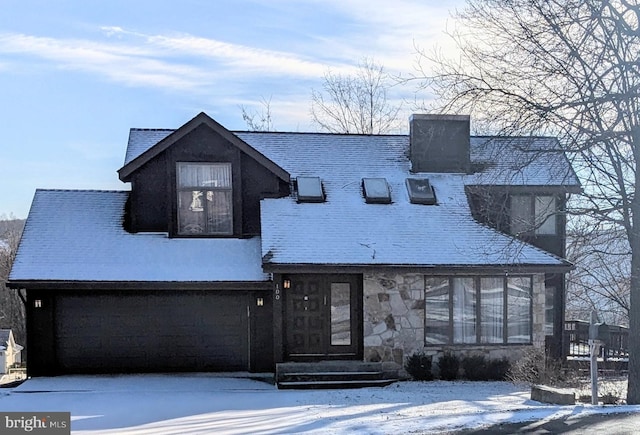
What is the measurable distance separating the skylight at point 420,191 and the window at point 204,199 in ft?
15.8

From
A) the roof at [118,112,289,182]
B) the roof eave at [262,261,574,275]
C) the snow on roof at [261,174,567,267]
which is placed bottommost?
the roof eave at [262,261,574,275]

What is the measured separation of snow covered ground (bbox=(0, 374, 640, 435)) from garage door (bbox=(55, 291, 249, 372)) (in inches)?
24.8

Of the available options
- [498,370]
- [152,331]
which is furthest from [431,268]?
[152,331]

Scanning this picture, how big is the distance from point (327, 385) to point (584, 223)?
6.31 meters

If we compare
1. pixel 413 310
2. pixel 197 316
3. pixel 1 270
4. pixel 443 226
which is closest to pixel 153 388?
pixel 197 316

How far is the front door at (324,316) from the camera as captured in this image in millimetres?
14398

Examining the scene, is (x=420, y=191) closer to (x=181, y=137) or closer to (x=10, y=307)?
(x=181, y=137)

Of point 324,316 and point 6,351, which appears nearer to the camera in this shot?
point 324,316

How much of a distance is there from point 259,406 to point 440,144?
9.81m

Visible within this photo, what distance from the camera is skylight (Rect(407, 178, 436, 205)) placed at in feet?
52.7

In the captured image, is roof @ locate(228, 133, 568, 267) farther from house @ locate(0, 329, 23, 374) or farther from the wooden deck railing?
house @ locate(0, 329, 23, 374)

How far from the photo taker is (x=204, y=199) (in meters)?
15.5

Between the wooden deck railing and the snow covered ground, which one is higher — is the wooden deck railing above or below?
below

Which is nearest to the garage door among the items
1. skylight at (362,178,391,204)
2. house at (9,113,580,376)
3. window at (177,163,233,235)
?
house at (9,113,580,376)
